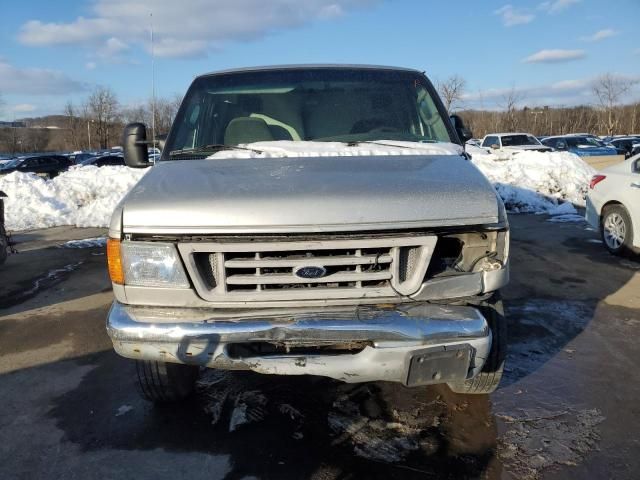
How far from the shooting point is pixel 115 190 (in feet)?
45.4

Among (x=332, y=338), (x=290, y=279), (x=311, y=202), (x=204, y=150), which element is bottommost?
(x=332, y=338)

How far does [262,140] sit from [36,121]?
11479 centimetres

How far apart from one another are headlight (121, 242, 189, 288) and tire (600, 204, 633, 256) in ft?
21.7

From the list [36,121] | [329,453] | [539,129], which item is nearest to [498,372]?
[329,453]

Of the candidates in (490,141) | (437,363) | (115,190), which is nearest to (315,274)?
(437,363)

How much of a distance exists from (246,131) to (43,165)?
2824 centimetres

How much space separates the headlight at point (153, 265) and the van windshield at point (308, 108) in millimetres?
1468

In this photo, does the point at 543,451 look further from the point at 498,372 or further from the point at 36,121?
the point at 36,121

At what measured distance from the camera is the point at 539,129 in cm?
6694

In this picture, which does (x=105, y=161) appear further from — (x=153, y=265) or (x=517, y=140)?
(x=153, y=265)

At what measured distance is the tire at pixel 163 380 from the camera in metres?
3.14

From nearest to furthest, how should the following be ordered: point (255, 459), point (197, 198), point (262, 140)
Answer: point (197, 198)
point (255, 459)
point (262, 140)

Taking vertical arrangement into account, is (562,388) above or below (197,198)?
below

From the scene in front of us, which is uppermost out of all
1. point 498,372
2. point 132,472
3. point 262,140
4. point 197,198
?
point 262,140
